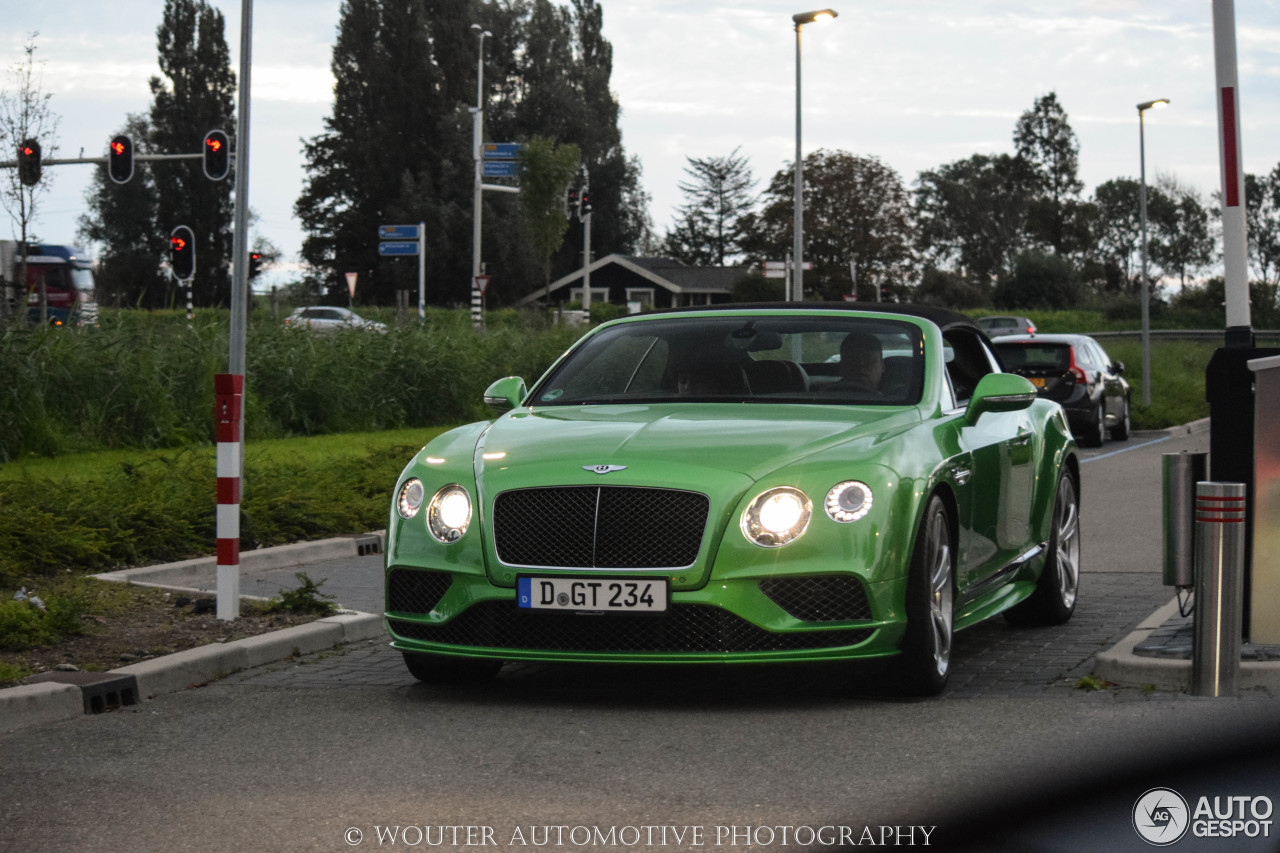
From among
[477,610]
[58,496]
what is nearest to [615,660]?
[477,610]

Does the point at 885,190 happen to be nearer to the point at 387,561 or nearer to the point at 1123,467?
the point at 1123,467

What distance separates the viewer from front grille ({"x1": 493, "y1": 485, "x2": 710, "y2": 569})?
6.03m

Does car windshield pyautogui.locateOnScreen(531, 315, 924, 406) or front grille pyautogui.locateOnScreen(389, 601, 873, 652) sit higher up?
car windshield pyautogui.locateOnScreen(531, 315, 924, 406)

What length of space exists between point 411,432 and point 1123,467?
881 cm

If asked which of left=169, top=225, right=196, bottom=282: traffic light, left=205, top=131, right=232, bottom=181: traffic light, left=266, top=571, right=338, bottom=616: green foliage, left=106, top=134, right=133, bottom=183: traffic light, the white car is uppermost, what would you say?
left=106, top=134, right=133, bottom=183: traffic light

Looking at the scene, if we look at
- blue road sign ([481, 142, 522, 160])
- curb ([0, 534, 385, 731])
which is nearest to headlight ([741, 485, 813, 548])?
curb ([0, 534, 385, 731])

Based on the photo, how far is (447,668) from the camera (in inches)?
267

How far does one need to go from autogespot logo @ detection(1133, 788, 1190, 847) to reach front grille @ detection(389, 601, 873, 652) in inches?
173

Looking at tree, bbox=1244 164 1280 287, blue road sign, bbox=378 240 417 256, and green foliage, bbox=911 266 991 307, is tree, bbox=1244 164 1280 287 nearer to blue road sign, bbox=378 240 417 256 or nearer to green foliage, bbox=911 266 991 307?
green foliage, bbox=911 266 991 307

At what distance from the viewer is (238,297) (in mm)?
10078

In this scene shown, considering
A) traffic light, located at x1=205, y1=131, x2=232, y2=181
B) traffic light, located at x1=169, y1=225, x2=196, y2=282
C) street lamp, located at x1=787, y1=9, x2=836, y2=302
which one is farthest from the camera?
street lamp, located at x1=787, y1=9, x2=836, y2=302

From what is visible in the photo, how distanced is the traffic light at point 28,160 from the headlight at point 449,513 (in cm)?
2744

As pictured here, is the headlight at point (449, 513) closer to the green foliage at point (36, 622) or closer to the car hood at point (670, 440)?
the car hood at point (670, 440)

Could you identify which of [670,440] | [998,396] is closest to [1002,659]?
[998,396]
